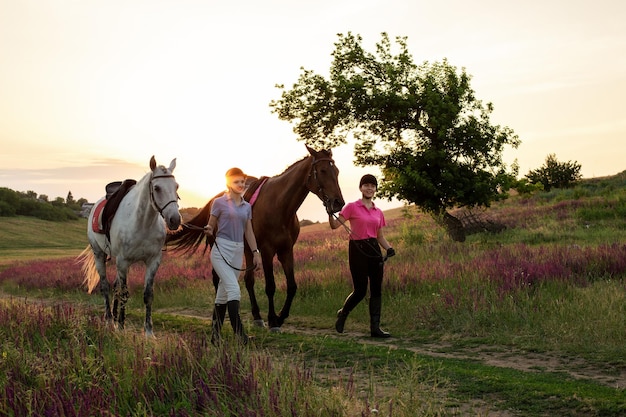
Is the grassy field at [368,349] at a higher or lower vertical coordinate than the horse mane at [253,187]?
lower

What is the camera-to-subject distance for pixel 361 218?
9320 millimetres

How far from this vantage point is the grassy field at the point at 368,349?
14.6 feet

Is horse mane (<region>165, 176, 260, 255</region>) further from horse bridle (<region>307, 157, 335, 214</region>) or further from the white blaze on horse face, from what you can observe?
the white blaze on horse face

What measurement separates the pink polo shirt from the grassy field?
1627 mm

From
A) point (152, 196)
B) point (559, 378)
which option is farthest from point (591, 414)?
point (152, 196)

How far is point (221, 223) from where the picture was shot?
26.7ft

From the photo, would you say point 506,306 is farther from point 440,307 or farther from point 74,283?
point 74,283

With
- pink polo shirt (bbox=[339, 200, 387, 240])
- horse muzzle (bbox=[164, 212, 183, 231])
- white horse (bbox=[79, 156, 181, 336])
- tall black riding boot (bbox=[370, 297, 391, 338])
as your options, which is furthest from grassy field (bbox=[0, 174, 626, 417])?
pink polo shirt (bbox=[339, 200, 387, 240])

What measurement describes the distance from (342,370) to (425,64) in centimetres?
1704

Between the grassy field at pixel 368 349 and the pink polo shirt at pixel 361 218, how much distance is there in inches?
64.0

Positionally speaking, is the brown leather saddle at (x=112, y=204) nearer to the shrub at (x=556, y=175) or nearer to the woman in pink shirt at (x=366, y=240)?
the woman in pink shirt at (x=366, y=240)

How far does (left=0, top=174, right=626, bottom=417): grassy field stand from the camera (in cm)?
444

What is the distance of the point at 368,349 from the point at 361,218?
215 cm

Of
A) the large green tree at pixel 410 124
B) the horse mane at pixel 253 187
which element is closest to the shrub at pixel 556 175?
the large green tree at pixel 410 124
